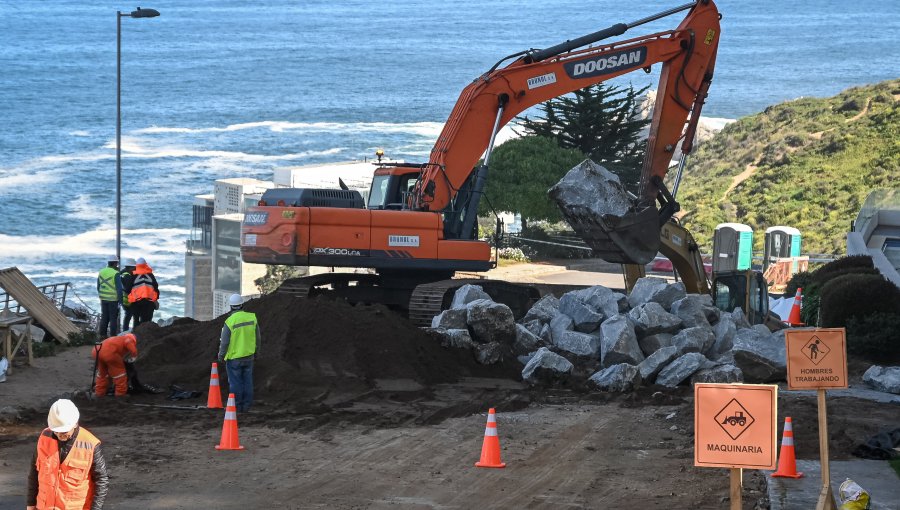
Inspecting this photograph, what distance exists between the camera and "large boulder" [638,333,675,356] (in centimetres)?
2156

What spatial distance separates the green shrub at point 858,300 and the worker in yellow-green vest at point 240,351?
38.4 ft

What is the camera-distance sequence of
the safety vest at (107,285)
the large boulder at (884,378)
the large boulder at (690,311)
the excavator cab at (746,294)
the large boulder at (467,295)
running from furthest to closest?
1. the excavator cab at (746,294)
2. the safety vest at (107,285)
3. the large boulder at (467,295)
4. the large boulder at (690,311)
5. the large boulder at (884,378)

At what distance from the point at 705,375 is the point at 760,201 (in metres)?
58.7

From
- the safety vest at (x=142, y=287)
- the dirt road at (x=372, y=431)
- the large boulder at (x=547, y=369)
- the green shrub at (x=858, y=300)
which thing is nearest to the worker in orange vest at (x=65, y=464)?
the dirt road at (x=372, y=431)

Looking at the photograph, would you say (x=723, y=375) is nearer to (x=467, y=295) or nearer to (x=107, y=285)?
(x=467, y=295)

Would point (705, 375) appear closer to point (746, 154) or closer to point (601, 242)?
point (601, 242)

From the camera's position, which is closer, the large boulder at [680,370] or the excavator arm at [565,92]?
the large boulder at [680,370]

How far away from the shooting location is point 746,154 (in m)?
88.2

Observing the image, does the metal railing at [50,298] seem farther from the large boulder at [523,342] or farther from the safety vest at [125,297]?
the large boulder at [523,342]

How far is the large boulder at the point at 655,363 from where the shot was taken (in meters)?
20.4

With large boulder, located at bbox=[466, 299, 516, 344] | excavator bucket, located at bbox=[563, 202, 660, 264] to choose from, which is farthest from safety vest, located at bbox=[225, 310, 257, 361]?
excavator bucket, located at bbox=[563, 202, 660, 264]

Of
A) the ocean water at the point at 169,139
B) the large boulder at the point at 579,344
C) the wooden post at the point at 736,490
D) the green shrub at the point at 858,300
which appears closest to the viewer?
the wooden post at the point at 736,490

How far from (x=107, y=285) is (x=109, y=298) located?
0.79ft

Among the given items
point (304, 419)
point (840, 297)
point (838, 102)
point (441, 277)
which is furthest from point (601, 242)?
point (838, 102)
